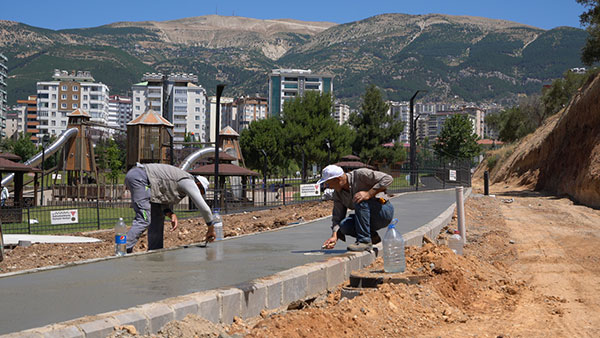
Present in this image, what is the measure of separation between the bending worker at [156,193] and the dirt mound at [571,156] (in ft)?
66.3

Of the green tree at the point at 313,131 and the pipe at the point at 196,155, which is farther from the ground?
the green tree at the point at 313,131

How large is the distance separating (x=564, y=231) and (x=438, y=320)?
36.3 feet

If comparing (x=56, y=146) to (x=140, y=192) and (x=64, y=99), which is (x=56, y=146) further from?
(x=64, y=99)

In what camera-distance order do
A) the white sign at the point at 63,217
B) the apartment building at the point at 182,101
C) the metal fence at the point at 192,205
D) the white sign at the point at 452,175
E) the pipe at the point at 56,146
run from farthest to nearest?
the apartment building at the point at 182,101
the pipe at the point at 56,146
the white sign at the point at 452,175
the metal fence at the point at 192,205
the white sign at the point at 63,217

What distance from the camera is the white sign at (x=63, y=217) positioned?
62.2 feet

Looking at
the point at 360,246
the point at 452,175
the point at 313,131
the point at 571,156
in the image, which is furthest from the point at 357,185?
the point at 313,131

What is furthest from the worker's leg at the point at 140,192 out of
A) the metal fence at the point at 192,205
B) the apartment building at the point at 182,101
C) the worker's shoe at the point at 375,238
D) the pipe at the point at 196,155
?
the apartment building at the point at 182,101

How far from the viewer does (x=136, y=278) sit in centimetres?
600

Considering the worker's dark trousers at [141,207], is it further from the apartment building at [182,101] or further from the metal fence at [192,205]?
the apartment building at [182,101]

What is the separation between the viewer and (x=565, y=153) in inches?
1220

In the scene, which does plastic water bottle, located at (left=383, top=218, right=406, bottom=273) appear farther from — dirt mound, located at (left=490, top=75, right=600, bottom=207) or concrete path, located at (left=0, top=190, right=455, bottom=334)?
dirt mound, located at (left=490, top=75, right=600, bottom=207)

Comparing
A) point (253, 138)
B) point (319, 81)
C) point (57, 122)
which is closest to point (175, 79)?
point (57, 122)

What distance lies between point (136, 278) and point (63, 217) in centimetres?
1453

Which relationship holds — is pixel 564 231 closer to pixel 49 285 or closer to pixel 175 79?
pixel 49 285
